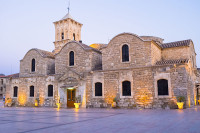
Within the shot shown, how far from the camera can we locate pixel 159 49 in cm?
1955

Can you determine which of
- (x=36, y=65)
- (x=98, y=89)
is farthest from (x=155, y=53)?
(x=36, y=65)

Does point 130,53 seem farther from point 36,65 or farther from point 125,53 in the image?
point 36,65

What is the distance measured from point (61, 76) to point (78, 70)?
7.03 feet

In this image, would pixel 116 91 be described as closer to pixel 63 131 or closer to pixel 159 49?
pixel 159 49

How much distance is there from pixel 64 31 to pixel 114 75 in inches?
795

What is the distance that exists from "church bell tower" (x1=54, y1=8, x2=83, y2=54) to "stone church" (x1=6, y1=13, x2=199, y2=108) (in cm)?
1121

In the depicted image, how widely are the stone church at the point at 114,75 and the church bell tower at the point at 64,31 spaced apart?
11206mm

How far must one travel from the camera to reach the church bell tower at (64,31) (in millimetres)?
34781

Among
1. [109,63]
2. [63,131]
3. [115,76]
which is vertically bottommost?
[63,131]

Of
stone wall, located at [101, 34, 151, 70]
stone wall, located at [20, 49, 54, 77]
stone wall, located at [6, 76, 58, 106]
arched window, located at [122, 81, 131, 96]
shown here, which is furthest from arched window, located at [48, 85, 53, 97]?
arched window, located at [122, 81, 131, 96]

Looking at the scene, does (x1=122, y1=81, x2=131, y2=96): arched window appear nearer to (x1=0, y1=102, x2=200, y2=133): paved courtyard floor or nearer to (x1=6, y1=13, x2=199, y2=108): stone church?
(x1=6, y1=13, x2=199, y2=108): stone church

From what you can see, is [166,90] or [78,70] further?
[78,70]

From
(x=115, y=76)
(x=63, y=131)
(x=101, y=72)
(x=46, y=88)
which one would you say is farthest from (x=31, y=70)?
(x=63, y=131)

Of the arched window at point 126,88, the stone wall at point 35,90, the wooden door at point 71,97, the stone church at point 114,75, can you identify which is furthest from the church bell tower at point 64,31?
the arched window at point 126,88
